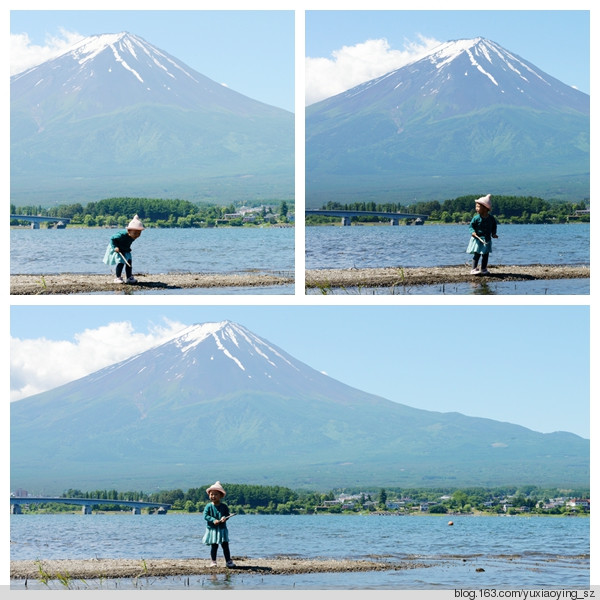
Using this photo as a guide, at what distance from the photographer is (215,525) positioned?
9641 millimetres

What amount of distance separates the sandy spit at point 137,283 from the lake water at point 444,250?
800 millimetres

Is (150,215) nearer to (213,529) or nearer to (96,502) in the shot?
(96,502)

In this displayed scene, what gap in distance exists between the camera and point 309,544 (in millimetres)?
12023

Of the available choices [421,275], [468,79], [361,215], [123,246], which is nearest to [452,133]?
[468,79]

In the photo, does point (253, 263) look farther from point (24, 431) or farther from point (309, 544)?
point (24, 431)

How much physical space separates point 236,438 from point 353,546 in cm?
6346

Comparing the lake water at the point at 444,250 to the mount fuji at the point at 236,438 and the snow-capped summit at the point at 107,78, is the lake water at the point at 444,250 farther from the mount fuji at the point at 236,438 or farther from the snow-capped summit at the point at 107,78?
the snow-capped summit at the point at 107,78

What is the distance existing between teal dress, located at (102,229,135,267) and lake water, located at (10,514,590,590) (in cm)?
289

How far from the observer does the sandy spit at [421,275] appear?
11664 millimetres

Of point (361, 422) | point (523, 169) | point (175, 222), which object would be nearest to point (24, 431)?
point (361, 422)

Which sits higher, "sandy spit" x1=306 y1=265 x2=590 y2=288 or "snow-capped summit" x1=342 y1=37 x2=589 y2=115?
"snow-capped summit" x1=342 y1=37 x2=589 y2=115

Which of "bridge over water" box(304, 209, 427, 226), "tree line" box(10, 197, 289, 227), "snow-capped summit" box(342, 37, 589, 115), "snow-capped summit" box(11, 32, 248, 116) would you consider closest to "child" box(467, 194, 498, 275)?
"bridge over water" box(304, 209, 427, 226)

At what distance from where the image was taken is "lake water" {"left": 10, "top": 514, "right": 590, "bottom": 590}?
372 inches

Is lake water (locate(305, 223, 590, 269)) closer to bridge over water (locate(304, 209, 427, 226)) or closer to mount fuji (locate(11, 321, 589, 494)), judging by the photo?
bridge over water (locate(304, 209, 427, 226))
